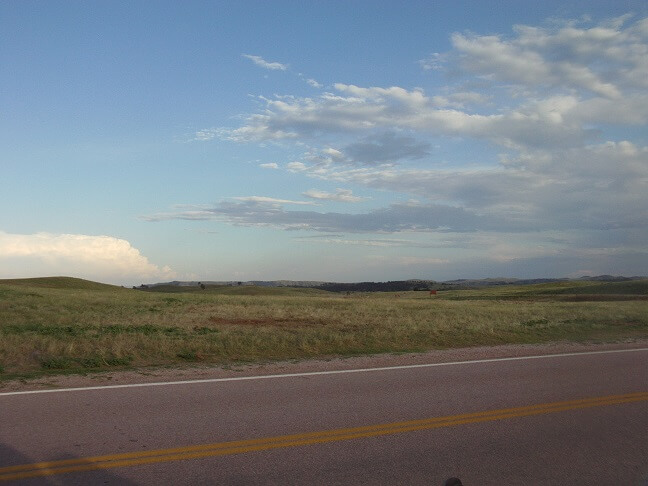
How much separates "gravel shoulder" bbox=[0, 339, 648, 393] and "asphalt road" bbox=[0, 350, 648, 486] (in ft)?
3.26

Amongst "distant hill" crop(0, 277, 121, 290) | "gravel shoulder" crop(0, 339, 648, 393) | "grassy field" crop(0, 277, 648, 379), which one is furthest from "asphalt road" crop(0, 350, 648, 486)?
"distant hill" crop(0, 277, 121, 290)

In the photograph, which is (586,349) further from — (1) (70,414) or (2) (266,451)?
(1) (70,414)

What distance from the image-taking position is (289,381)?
1127 cm

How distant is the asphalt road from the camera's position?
6379 millimetres

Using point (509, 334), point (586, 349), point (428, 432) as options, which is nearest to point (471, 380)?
point (428, 432)

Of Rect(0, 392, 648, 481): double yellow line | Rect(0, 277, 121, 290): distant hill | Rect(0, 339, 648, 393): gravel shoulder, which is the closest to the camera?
Rect(0, 392, 648, 481): double yellow line

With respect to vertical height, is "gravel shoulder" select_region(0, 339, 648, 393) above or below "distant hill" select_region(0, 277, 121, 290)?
below

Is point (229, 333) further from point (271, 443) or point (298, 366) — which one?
point (271, 443)

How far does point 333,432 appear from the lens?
784cm

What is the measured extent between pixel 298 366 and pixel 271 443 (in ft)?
19.8

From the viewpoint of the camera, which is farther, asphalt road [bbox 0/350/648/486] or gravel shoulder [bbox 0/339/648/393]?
gravel shoulder [bbox 0/339/648/393]

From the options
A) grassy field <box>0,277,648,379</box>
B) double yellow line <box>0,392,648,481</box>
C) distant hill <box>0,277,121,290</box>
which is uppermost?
distant hill <box>0,277,121,290</box>

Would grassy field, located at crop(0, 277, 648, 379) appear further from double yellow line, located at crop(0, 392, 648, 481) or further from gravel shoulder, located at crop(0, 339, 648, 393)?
double yellow line, located at crop(0, 392, 648, 481)

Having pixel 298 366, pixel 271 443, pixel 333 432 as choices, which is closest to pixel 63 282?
pixel 298 366
